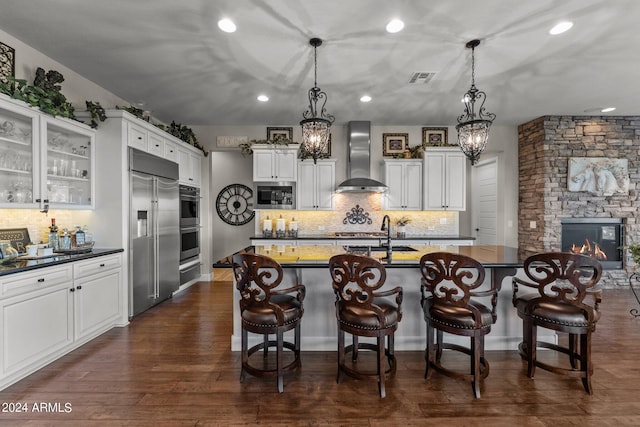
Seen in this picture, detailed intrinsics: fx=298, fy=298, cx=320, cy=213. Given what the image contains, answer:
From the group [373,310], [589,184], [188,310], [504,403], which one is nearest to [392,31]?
[373,310]

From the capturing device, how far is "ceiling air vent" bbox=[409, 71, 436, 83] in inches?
144

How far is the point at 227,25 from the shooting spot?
270 centimetres

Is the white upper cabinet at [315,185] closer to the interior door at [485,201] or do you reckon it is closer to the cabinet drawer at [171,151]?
the cabinet drawer at [171,151]

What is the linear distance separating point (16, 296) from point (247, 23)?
2.94 m

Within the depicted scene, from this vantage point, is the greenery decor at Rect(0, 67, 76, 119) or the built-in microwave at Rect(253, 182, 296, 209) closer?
the greenery decor at Rect(0, 67, 76, 119)

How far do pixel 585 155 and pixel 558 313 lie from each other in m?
4.54

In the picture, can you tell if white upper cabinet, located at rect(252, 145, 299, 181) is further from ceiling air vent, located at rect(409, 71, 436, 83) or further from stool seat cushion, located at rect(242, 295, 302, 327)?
stool seat cushion, located at rect(242, 295, 302, 327)

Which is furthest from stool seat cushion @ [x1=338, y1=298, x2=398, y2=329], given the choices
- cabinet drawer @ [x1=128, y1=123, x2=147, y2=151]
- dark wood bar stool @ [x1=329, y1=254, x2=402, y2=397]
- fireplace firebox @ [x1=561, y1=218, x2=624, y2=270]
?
fireplace firebox @ [x1=561, y1=218, x2=624, y2=270]

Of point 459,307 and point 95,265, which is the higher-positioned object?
point 95,265

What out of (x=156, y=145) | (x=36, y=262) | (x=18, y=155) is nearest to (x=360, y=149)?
(x=156, y=145)

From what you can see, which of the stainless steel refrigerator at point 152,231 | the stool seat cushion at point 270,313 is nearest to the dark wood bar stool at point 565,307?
the stool seat cushion at point 270,313

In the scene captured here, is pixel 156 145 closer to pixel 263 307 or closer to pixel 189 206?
pixel 189 206

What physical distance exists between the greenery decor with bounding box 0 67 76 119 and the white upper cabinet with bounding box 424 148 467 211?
16.9 ft

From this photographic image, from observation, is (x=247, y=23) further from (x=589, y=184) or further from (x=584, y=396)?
(x=589, y=184)
